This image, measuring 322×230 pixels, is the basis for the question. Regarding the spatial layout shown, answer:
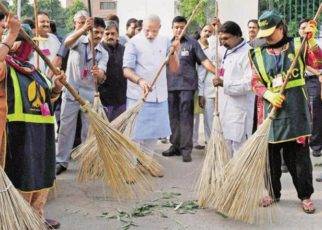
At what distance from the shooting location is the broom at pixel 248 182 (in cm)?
414

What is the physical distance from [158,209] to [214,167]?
24.1 inches

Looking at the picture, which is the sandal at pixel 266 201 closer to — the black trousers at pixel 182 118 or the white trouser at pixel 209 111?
the black trousers at pixel 182 118

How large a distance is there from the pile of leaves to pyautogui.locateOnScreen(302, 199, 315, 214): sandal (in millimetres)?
921

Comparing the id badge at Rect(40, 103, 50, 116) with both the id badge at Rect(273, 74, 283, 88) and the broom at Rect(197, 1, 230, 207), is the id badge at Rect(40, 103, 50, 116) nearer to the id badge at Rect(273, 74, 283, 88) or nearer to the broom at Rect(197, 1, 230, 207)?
the broom at Rect(197, 1, 230, 207)

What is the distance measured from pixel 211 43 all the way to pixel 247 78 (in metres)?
2.48

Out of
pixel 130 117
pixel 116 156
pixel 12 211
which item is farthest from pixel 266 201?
pixel 12 211

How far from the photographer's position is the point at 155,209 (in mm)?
4574

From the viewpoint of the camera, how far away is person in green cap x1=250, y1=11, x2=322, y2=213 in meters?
4.35

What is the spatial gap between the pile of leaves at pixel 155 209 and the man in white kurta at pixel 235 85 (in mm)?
863

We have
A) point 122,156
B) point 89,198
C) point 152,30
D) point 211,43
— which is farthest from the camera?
point 211,43

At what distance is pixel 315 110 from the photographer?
274 inches

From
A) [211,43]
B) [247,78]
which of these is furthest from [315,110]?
[247,78]

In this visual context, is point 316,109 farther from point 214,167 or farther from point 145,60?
point 214,167

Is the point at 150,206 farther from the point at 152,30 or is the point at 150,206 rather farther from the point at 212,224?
the point at 152,30
